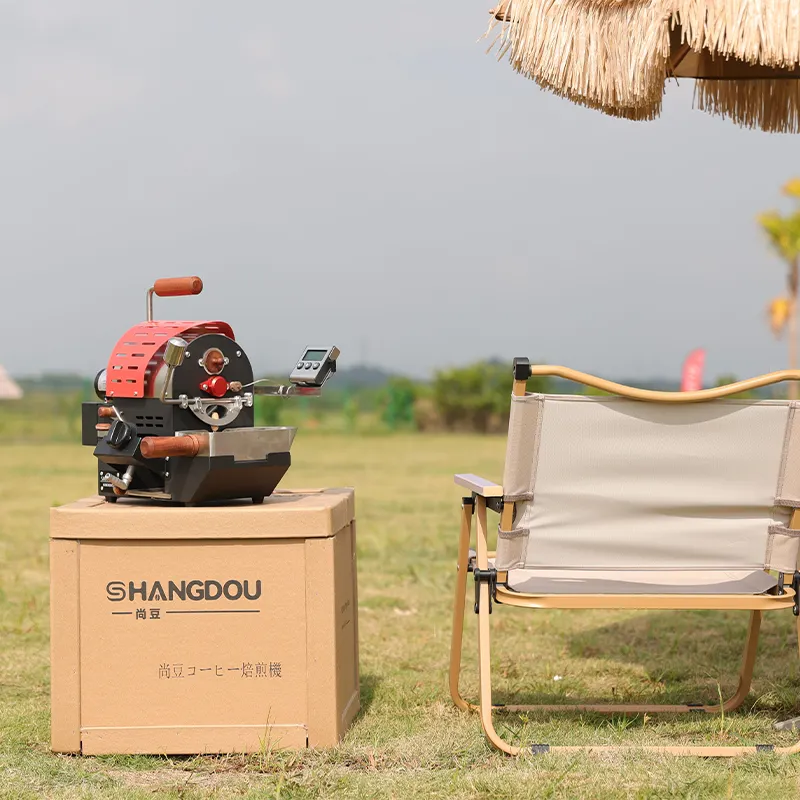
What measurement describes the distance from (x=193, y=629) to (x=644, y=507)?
128 centimetres

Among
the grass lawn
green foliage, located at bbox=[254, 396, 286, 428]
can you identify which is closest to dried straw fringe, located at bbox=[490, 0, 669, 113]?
the grass lawn

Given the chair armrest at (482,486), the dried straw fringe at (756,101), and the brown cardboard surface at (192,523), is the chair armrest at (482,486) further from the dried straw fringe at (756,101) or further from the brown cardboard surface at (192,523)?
the dried straw fringe at (756,101)

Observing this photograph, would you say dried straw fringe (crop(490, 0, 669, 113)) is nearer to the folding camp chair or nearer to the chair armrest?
the folding camp chair

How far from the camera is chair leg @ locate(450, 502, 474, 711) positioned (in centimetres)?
344

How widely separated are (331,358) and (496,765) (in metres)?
1.24

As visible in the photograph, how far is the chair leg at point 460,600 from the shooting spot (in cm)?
344

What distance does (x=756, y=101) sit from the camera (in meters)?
4.35

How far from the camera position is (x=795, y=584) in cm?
311

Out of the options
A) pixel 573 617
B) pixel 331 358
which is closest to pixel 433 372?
pixel 573 617

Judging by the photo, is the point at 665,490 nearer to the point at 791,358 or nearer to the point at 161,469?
the point at 161,469

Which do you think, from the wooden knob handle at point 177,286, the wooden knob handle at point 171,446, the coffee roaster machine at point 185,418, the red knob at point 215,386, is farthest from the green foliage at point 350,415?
the wooden knob handle at point 171,446

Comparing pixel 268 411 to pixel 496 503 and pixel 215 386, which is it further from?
pixel 496 503

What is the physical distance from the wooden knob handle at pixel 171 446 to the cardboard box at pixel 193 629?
16 centimetres

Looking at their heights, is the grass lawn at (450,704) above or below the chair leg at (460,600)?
below
